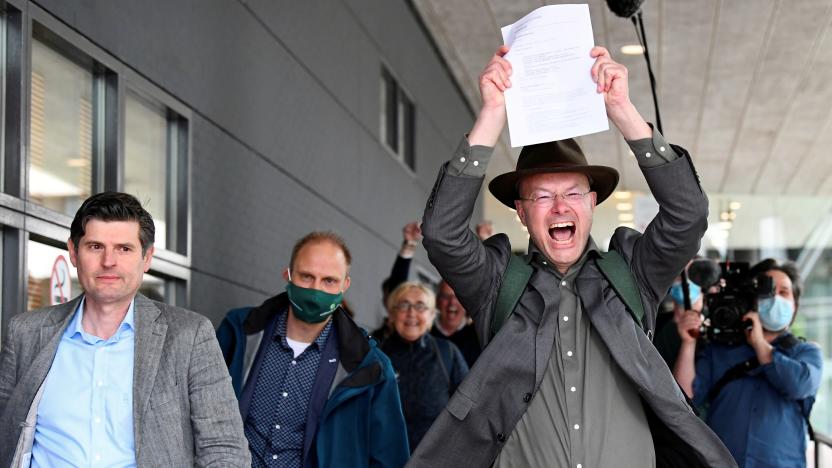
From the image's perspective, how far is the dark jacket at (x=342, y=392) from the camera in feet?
14.3

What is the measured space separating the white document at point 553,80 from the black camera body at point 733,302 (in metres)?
3.25

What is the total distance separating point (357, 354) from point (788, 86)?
10875mm

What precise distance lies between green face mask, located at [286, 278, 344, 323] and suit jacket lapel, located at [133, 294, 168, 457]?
50.2 inches

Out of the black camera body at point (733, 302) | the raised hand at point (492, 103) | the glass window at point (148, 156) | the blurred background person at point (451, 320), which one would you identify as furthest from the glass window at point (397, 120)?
the raised hand at point (492, 103)

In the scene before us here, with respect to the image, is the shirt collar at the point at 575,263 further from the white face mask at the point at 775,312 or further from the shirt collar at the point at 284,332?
the white face mask at the point at 775,312

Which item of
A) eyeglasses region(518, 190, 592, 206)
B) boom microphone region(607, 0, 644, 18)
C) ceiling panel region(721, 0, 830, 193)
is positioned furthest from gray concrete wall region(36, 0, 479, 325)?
ceiling panel region(721, 0, 830, 193)

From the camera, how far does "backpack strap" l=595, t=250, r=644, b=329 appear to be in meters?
3.29

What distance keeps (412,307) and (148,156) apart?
1.73 m

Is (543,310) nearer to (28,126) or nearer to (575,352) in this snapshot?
(575,352)

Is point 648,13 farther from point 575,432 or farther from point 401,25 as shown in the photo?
point 575,432

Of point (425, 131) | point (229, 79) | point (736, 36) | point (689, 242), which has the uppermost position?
point (736, 36)

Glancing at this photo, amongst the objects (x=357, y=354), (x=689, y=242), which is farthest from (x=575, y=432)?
(x=357, y=354)

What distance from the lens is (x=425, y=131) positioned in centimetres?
1229

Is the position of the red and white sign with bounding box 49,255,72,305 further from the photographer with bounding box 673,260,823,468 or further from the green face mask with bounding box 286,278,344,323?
the photographer with bounding box 673,260,823,468
